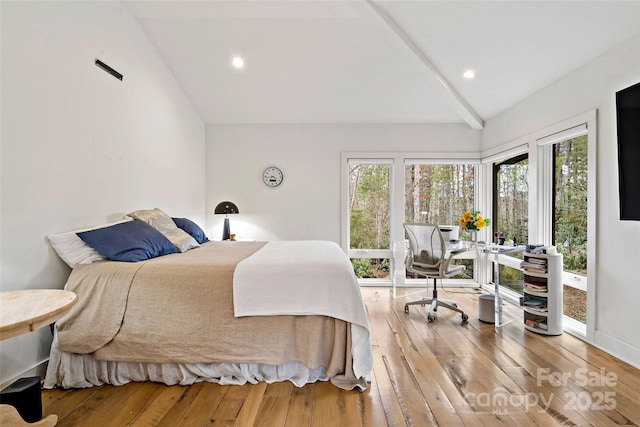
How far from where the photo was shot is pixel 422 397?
1793 mm

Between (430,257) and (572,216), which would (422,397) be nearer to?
(430,257)

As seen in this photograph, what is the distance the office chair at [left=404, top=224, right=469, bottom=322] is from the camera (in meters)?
3.11

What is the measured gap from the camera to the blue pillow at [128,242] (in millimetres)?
2115

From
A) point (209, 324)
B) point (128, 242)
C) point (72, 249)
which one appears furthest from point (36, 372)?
point (209, 324)

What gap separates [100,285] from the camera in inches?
74.9

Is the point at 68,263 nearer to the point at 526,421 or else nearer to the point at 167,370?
the point at 167,370

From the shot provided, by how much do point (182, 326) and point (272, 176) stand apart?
9.29 ft

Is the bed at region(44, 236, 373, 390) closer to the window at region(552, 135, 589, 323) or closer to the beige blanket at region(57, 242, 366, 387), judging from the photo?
the beige blanket at region(57, 242, 366, 387)

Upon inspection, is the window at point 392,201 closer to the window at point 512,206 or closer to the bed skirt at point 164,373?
the window at point 512,206

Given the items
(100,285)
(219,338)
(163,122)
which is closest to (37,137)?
(100,285)

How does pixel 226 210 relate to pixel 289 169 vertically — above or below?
below

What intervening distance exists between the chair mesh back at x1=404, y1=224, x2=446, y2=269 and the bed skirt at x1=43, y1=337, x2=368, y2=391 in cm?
167

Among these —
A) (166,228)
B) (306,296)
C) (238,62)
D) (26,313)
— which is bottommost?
(306,296)

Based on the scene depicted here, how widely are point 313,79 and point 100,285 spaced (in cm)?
304
